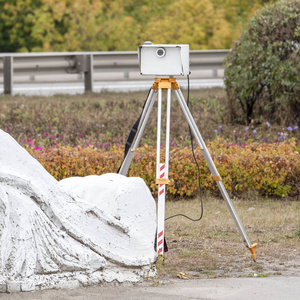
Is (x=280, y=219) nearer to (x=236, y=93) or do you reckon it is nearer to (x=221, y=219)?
(x=221, y=219)

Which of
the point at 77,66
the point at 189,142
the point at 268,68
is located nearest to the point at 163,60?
the point at 189,142

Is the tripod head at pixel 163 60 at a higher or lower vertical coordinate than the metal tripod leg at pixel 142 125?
higher

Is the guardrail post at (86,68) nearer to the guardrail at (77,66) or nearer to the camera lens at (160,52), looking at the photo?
the guardrail at (77,66)

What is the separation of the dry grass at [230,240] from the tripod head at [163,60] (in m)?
1.47

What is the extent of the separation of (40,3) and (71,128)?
15.5 m

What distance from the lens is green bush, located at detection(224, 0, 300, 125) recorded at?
33.8 feet

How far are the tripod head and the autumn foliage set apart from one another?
288 cm

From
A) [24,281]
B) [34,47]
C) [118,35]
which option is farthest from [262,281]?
[34,47]

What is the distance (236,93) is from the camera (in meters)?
11.0

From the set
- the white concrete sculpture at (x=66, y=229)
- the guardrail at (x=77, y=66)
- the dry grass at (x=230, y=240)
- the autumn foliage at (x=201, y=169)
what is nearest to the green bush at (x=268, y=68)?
the autumn foliage at (x=201, y=169)

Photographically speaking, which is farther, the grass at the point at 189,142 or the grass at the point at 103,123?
the grass at the point at 103,123

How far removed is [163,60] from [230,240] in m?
2.03

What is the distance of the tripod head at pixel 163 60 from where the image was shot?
17.4 ft

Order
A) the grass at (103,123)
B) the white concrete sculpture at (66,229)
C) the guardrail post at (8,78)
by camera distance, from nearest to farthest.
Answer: the white concrete sculpture at (66,229) < the grass at (103,123) < the guardrail post at (8,78)
